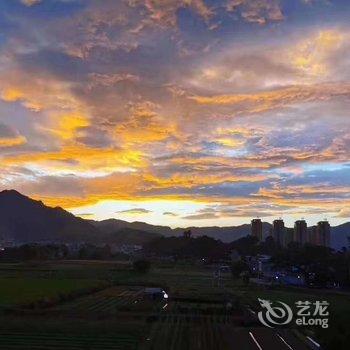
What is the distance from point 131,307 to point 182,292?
15.0m

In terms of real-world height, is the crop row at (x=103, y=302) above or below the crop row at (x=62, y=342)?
above

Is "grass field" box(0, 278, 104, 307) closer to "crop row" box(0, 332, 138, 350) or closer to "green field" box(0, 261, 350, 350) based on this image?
"green field" box(0, 261, 350, 350)

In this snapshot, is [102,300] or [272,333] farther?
[102,300]

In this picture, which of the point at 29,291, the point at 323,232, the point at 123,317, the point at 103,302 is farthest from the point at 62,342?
the point at 323,232

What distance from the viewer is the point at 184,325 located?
34.8 metres

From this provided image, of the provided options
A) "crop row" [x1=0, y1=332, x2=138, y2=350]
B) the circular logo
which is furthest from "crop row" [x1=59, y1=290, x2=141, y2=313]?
"crop row" [x1=0, y1=332, x2=138, y2=350]

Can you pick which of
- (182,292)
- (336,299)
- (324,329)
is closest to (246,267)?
(182,292)

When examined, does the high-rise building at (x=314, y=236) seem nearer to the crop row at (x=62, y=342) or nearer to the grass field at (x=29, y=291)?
the grass field at (x=29, y=291)

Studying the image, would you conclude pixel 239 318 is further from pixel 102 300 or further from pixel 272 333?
pixel 102 300

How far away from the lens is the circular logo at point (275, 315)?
34156 millimetres

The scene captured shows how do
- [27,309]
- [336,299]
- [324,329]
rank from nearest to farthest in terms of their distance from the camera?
[324,329]
[27,309]
[336,299]

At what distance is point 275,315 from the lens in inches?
1422

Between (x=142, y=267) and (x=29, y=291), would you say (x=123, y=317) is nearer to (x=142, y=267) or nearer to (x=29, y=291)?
(x=29, y=291)

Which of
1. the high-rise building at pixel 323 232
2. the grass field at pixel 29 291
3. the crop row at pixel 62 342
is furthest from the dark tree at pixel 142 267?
the high-rise building at pixel 323 232
